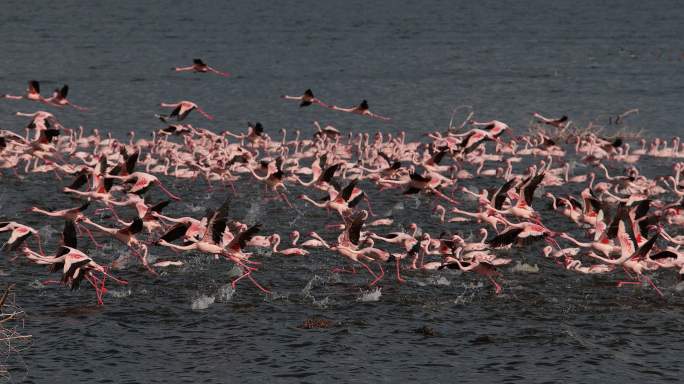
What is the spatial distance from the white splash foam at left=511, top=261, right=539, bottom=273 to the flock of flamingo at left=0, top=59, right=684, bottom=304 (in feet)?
1.02

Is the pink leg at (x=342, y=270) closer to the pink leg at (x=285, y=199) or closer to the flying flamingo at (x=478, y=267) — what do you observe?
the flying flamingo at (x=478, y=267)

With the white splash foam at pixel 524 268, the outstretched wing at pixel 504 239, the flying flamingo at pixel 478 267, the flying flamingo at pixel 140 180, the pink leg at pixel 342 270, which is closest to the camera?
the flying flamingo at pixel 478 267

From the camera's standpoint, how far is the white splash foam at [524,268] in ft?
70.5

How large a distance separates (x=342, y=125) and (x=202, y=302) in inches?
1041

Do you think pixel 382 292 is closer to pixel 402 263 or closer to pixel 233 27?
pixel 402 263

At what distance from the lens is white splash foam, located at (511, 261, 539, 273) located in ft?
70.5

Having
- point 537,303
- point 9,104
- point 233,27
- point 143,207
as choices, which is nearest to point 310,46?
point 233,27

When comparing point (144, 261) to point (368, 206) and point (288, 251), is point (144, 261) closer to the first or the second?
point (288, 251)

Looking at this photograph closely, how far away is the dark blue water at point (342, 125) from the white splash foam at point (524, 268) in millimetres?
196

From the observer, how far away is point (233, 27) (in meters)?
89.0

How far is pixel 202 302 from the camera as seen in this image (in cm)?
1905

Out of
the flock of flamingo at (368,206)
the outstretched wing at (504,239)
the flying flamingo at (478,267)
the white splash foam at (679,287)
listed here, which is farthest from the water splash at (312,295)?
the white splash foam at (679,287)

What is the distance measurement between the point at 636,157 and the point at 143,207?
57.5 ft

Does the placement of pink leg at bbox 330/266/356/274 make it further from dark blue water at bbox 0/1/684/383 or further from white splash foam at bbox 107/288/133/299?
white splash foam at bbox 107/288/133/299
